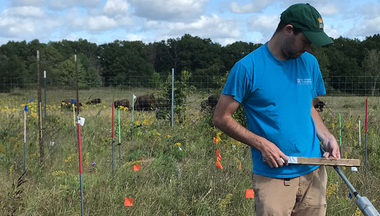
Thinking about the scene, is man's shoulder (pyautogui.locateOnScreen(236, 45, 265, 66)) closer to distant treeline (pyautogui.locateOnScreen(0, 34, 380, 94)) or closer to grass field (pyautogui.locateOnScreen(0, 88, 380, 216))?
grass field (pyautogui.locateOnScreen(0, 88, 380, 216))

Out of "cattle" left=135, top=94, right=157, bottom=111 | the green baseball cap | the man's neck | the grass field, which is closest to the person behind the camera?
the green baseball cap

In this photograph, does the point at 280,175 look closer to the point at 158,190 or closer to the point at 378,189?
the point at 158,190

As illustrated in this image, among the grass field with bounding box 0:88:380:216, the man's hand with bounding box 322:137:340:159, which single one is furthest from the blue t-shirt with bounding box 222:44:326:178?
the grass field with bounding box 0:88:380:216

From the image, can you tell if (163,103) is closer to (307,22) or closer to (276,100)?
(276,100)

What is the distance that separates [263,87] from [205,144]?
3.71 m

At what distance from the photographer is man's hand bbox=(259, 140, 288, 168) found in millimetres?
1773

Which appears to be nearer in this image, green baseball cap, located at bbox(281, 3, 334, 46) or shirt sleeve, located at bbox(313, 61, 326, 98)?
green baseball cap, located at bbox(281, 3, 334, 46)

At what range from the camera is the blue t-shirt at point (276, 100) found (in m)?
1.82

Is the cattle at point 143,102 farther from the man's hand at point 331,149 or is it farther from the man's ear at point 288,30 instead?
the man's ear at point 288,30

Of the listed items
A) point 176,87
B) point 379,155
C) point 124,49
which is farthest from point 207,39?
point 379,155

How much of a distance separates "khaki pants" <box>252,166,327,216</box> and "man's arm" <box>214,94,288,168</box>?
0.16 meters

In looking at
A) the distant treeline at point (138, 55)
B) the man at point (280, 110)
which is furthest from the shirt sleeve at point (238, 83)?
the distant treeline at point (138, 55)

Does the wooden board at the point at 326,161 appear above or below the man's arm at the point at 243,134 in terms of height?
below

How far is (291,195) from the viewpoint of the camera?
190cm
